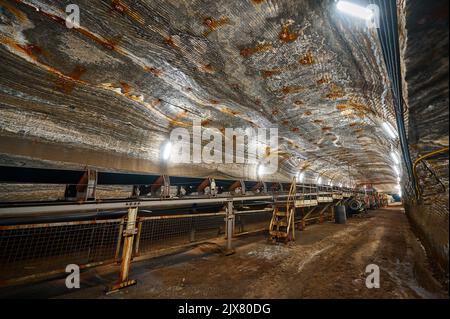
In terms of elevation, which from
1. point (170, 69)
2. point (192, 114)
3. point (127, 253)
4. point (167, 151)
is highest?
point (170, 69)

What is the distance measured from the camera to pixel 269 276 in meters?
2.94

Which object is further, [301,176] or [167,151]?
[301,176]

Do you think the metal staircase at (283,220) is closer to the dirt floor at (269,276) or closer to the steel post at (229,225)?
the dirt floor at (269,276)

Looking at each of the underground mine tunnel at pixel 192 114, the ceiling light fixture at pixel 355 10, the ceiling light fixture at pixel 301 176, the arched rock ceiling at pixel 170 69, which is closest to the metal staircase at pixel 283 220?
the underground mine tunnel at pixel 192 114

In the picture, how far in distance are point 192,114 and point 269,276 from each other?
12.9 ft

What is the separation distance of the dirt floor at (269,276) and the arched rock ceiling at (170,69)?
273cm

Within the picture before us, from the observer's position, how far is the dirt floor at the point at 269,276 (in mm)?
2434

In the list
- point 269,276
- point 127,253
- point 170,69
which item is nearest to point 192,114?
point 170,69

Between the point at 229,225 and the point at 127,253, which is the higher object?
the point at 229,225

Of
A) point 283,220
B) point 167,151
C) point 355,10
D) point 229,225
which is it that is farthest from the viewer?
point 167,151

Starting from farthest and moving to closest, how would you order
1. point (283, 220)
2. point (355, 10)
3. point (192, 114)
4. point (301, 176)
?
point (301, 176), point (283, 220), point (192, 114), point (355, 10)

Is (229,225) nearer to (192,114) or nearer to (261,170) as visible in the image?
(192,114)
